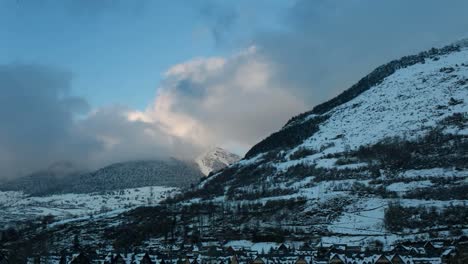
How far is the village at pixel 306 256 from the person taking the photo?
4680 inches

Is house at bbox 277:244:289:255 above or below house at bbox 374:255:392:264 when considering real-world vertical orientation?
above

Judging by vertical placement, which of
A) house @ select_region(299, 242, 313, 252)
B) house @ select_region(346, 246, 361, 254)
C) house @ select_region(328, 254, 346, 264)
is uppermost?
house @ select_region(299, 242, 313, 252)

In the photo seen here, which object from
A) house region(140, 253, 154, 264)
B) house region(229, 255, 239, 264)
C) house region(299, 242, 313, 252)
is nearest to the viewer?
house region(229, 255, 239, 264)

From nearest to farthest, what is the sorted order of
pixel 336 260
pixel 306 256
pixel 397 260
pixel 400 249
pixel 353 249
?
pixel 397 260 → pixel 336 260 → pixel 400 249 → pixel 306 256 → pixel 353 249

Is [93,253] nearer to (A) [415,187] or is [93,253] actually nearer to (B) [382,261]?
(B) [382,261]

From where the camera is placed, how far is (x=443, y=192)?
7131 inches

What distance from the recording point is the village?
119m

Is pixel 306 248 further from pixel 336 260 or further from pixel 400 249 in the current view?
pixel 400 249

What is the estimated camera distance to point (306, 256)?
132 metres

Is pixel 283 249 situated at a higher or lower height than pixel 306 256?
higher

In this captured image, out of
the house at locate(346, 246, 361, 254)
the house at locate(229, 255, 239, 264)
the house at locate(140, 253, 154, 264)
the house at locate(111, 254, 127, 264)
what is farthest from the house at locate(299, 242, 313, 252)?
the house at locate(111, 254, 127, 264)

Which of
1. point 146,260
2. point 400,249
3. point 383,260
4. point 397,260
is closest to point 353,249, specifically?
point 400,249

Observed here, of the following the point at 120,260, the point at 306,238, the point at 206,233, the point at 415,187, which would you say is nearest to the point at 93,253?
the point at 120,260

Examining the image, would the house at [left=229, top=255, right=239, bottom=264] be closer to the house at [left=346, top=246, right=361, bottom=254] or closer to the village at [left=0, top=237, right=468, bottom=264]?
the village at [left=0, top=237, right=468, bottom=264]
